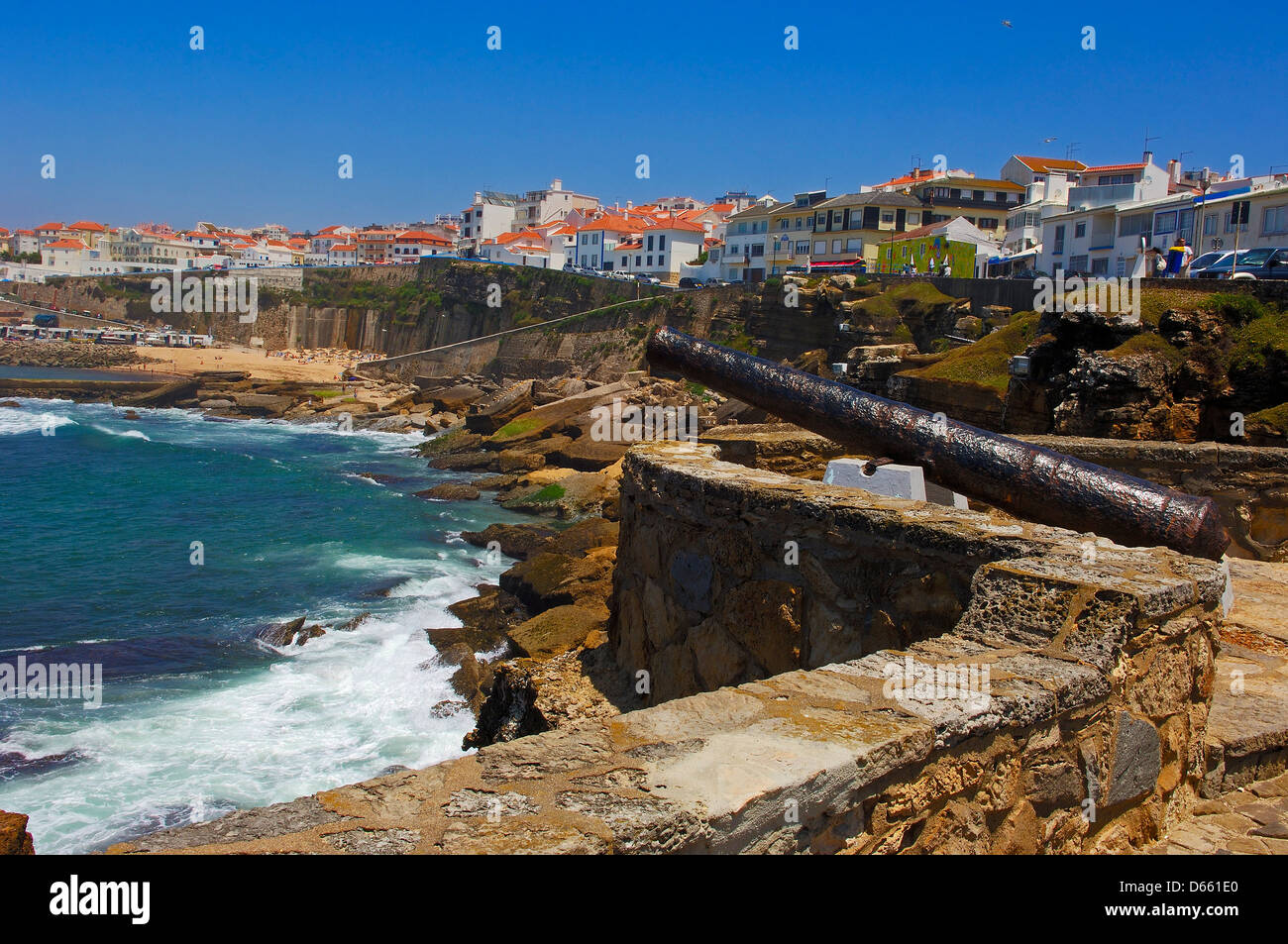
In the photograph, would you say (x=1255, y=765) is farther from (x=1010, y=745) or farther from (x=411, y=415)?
(x=411, y=415)

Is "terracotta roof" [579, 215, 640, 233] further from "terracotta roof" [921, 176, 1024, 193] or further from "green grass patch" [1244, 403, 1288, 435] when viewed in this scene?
"green grass patch" [1244, 403, 1288, 435]

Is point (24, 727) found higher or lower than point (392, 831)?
lower

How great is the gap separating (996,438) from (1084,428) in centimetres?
715

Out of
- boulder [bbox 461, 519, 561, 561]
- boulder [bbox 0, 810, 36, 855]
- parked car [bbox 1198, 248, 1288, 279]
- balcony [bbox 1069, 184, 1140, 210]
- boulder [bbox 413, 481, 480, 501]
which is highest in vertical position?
balcony [bbox 1069, 184, 1140, 210]

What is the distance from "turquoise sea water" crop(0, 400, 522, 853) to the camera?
1104 cm

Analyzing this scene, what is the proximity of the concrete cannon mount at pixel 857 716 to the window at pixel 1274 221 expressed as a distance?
29.2m

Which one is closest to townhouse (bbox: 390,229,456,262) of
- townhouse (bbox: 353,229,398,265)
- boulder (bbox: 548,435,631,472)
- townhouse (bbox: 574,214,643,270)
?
townhouse (bbox: 353,229,398,265)

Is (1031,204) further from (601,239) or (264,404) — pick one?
(264,404)

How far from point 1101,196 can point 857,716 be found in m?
44.8

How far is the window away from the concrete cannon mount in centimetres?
2916

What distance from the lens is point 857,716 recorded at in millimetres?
3094

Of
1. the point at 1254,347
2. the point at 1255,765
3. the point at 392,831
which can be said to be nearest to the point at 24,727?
the point at 392,831

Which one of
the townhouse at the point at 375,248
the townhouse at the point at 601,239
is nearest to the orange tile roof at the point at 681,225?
the townhouse at the point at 601,239
